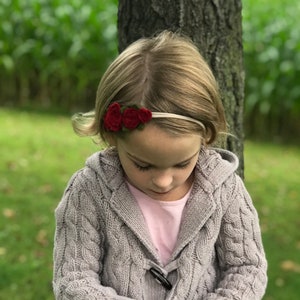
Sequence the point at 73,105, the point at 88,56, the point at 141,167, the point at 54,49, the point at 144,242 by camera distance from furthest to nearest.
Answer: the point at 73,105 < the point at 54,49 < the point at 88,56 < the point at 144,242 < the point at 141,167

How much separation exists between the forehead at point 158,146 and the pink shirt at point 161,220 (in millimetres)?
264

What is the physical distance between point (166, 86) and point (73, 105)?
300 inches

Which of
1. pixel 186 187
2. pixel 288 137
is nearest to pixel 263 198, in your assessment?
pixel 288 137

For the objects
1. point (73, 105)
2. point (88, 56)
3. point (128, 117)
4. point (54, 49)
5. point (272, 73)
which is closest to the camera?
point (128, 117)

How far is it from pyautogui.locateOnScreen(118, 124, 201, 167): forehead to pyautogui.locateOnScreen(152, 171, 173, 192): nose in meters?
0.04

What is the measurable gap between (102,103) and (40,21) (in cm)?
749

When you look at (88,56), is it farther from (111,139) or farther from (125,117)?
(125,117)

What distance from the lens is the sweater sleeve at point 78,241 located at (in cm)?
246

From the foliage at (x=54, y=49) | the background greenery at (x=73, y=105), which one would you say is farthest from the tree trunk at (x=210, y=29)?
the foliage at (x=54, y=49)

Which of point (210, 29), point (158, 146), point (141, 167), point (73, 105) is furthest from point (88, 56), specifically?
point (158, 146)

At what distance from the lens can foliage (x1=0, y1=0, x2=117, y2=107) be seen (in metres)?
9.27

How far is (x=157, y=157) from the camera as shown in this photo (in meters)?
2.21

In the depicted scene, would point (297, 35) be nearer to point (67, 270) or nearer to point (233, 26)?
point (233, 26)

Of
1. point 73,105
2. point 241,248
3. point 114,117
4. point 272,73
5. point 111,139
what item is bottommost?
point 73,105
